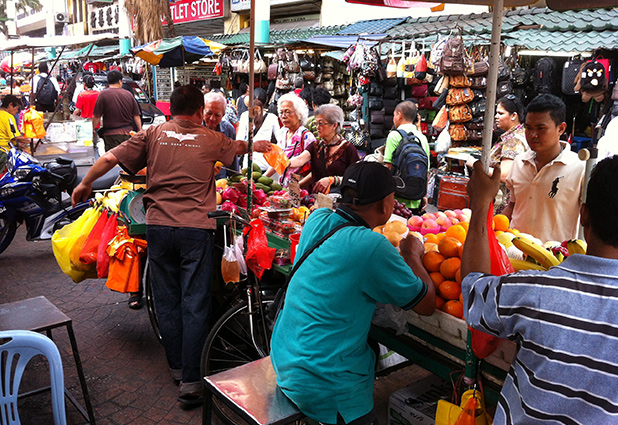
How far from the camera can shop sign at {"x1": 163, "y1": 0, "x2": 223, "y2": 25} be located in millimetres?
18891

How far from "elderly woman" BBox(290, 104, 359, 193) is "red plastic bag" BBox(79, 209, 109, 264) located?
1.94 meters

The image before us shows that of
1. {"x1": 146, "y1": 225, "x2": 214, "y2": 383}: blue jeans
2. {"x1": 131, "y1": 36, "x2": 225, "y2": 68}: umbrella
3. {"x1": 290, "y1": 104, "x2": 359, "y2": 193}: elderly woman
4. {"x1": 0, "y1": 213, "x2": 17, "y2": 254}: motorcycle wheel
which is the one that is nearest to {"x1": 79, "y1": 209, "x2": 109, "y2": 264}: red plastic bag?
{"x1": 146, "y1": 225, "x2": 214, "y2": 383}: blue jeans

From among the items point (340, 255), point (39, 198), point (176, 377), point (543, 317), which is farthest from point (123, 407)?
point (39, 198)

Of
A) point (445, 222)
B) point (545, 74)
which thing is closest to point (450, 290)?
point (445, 222)

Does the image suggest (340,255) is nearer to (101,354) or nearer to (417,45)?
(101,354)

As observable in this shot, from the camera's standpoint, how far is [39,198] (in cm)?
673

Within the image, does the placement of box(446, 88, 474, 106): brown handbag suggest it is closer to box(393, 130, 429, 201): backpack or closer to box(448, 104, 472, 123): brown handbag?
box(448, 104, 472, 123): brown handbag

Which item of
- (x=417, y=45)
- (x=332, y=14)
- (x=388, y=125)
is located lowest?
(x=388, y=125)

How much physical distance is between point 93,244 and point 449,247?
3.35 metres

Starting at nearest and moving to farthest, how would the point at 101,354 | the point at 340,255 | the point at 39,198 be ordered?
the point at 340,255
the point at 101,354
the point at 39,198

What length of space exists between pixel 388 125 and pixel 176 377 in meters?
7.50

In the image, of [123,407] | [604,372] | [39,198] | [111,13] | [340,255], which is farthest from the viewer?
[111,13]

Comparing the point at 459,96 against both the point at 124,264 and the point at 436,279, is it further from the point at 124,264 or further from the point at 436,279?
the point at 436,279

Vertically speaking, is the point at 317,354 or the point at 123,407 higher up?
the point at 317,354
